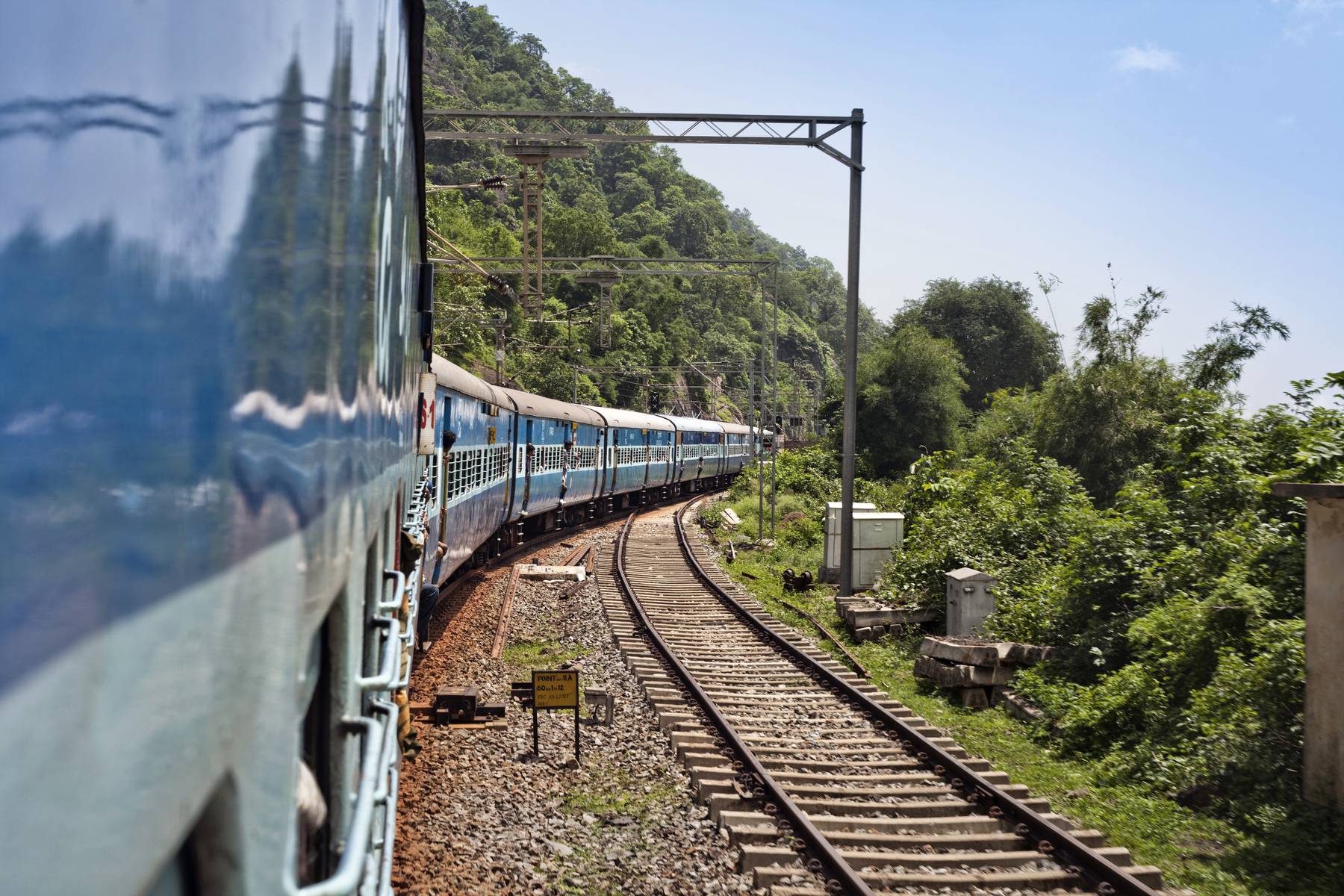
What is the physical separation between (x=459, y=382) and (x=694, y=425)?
33.1 m

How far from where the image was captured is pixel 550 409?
23.8m

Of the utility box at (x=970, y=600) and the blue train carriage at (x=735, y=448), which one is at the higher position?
A: the blue train carriage at (x=735, y=448)

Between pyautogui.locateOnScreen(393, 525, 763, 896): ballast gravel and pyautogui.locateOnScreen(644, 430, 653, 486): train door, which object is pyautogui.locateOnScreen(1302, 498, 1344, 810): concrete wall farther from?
pyautogui.locateOnScreen(644, 430, 653, 486): train door

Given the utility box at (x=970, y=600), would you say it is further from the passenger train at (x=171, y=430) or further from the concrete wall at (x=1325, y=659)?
the passenger train at (x=171, y=430)

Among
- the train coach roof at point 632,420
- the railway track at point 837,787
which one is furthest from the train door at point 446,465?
the train coach roof at point 632,420

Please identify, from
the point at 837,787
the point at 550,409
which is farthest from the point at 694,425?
the point at 837,787

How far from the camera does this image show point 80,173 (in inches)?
26.5

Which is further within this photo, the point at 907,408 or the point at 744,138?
the point at 907,408

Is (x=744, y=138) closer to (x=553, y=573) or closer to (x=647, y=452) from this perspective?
(x=553, y=573)

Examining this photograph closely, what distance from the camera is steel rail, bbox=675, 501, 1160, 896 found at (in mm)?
6867

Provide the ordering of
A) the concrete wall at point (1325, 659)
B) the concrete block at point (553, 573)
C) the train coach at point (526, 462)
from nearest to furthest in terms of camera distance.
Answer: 1. the concrete wall at point (1325, 659)
2. the train coach at point (526, 462)
3. the concrete block at point (553, 573)

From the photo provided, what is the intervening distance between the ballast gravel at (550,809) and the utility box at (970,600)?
14.2ft

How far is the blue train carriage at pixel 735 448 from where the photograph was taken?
5433 cm

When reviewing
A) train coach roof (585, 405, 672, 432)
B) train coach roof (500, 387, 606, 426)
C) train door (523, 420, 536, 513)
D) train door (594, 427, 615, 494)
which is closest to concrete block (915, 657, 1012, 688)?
train coach roof (500, 387, 606, 426)
